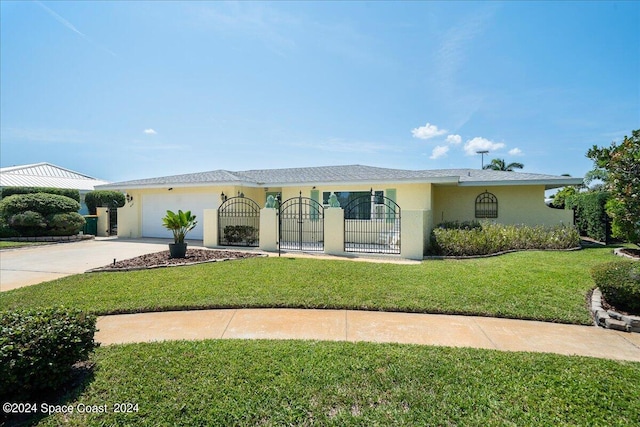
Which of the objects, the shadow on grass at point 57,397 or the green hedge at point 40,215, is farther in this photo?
the green hedge at point 40,215

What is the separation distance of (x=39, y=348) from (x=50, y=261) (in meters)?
10.4

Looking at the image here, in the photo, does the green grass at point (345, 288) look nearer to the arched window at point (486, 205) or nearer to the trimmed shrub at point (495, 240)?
the trimmed shrub at point (495, 240)

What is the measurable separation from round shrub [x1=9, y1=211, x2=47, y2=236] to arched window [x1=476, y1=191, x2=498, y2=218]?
77.0ft

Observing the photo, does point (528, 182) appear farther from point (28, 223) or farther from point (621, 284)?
point (28, 223)

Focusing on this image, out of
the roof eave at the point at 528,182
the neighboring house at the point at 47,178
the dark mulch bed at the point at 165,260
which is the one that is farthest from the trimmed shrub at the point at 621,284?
the neighboring house at the point at 47,178

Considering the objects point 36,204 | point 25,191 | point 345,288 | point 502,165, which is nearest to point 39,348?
point 345,288

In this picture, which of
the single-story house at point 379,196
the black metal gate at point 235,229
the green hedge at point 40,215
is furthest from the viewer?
the green hedge at point 40,215

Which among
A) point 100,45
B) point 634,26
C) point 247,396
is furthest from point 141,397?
point 634,26

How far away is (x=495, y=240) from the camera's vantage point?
11.2 meters

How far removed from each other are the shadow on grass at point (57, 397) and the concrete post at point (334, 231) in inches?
346

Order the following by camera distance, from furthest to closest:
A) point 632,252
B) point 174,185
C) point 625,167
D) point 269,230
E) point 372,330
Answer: point 174,185
point 269,230
point 632,252
point 625,167
point 372,330

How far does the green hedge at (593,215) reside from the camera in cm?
1326

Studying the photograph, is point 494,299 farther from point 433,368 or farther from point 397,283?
point 433,368

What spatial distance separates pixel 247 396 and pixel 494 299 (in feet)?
16.7
